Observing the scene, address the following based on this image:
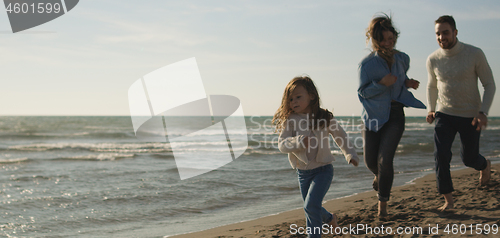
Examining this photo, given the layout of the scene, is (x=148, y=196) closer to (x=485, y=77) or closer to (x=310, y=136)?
(x=310, y=136)

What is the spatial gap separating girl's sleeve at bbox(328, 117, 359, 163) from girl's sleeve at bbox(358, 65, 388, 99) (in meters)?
0.69

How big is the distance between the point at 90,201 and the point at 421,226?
17.6 feet

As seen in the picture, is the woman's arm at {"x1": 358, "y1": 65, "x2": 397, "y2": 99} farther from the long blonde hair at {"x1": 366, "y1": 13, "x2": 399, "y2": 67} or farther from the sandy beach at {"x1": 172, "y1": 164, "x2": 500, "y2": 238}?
the sandy beach at {"x1": 172, "y1": 164, "x2": 500, "y2": 238}

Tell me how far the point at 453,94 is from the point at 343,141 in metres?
1.52

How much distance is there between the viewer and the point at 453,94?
354cm

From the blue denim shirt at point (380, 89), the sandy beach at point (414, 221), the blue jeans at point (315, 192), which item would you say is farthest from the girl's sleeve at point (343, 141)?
the sandy beach at point (414, 221)

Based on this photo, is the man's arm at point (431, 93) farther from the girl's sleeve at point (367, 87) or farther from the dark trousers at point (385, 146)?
the girl's sleeve at point (367, 87)

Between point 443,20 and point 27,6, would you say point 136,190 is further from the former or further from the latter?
point 443,20

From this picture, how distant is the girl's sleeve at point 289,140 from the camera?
2.61 meters

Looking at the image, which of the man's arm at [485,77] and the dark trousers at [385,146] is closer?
the dark trousers at [385,146]

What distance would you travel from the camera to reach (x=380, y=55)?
3.30 metres

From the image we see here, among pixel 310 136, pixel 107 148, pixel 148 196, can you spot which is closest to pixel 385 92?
pixel 310 136

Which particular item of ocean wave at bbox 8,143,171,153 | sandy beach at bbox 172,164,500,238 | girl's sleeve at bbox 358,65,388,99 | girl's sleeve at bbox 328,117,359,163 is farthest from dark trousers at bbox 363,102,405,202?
ocean wave at bbox 8,143,171,153

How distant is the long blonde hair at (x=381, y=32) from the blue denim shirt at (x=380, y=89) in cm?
4
